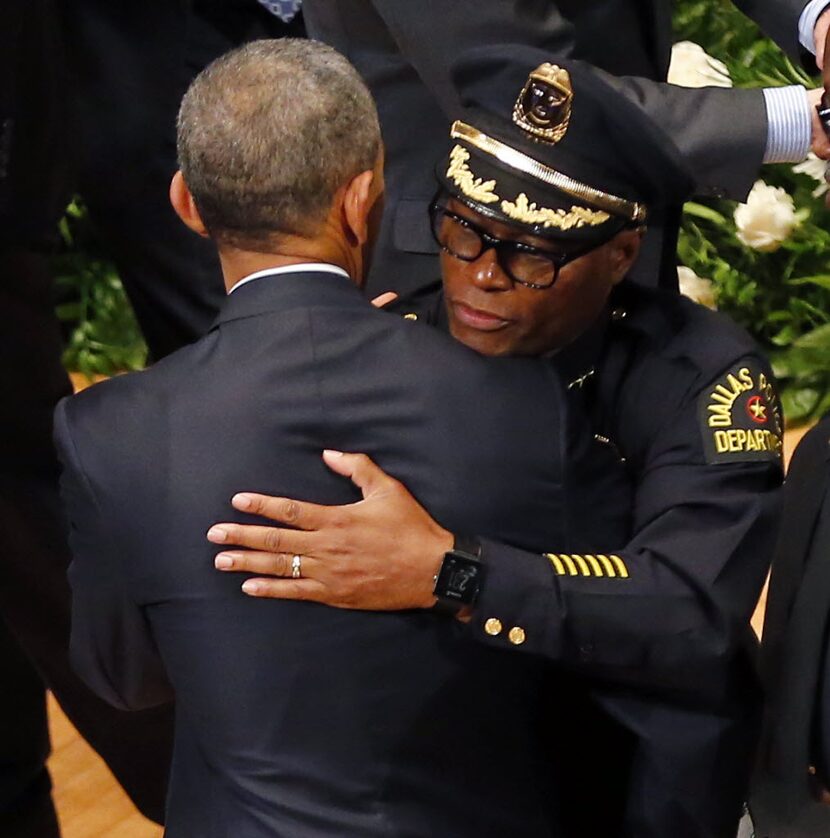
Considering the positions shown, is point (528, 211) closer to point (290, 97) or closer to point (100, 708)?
point (290, 97)

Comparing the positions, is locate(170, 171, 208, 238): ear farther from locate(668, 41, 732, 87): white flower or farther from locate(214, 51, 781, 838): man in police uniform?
locate(668, 41, 732, 87): white flower

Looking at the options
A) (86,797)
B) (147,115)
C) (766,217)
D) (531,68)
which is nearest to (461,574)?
(531,68)

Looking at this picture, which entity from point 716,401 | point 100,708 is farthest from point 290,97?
point 100,708

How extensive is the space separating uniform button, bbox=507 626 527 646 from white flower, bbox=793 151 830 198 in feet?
5.79

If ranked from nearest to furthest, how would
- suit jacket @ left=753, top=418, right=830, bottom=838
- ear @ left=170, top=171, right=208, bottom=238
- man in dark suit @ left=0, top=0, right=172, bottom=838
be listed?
ear @ left=170, top=171, right=208, bottom=238
suit jacket @ left=753, top=418, right=830, bottom=838
man in dark suit @ left=0, top=0, right=172, bottom=838

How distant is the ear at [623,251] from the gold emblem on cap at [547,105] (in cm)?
11

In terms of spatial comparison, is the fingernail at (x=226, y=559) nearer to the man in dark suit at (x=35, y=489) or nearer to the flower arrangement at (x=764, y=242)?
the man in dark suit at (x=35, y=489)

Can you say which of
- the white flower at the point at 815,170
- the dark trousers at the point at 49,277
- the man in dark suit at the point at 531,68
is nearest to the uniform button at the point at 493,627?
the man in dark suit at the point at 531,68

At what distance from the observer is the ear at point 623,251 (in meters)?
1.44

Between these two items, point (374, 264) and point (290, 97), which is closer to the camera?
point (290, 97)

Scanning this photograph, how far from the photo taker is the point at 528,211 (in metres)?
1.38

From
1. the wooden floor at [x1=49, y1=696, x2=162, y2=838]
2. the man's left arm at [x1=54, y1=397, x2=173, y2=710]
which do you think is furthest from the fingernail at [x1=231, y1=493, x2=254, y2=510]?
the wooden floor at [x1=49, y1=696, x2=162, y2=838]

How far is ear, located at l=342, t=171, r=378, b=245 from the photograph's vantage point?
1305mm

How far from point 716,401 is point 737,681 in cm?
27
